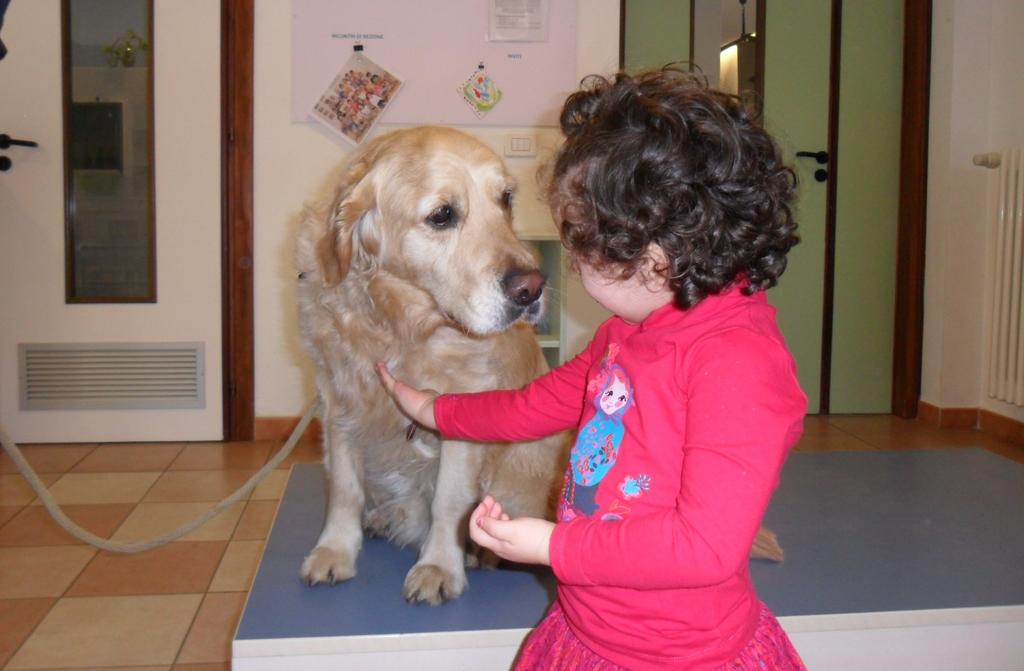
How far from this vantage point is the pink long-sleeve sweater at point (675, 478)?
2.71 ft

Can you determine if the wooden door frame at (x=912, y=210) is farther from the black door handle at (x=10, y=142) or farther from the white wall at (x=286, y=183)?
the black door handle at (x=10, y=142)

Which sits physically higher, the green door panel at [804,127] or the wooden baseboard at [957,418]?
the green door panel at [804,127]

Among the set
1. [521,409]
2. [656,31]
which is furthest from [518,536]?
[656,31]

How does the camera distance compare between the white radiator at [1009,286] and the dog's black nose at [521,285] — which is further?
the white radiator at [1009,286]

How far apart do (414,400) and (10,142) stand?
287 centimetres

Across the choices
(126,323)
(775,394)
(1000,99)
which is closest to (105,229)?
(126,323)

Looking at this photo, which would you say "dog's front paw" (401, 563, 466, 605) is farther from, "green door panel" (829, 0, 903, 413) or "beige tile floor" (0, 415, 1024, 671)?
"green door panel" (829, 0, 903, 413)

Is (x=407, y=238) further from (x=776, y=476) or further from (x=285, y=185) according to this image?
(x=285, y=185)

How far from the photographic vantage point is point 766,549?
1392 mm

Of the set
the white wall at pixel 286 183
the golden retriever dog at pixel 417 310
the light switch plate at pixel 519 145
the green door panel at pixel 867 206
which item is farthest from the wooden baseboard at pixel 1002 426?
the golden retriever dog at pixel 417 310

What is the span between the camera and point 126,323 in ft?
11.7

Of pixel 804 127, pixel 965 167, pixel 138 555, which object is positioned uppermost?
pixel 804 127

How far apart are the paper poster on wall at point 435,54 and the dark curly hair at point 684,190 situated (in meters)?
2.74

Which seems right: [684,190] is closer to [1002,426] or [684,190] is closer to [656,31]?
[656,31]
